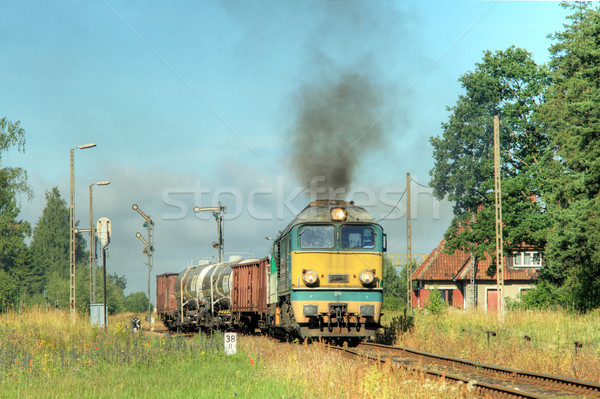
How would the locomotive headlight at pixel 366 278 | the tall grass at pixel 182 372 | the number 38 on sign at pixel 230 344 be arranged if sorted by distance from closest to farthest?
the tall grass at pixel 182 372
the number 38 on sign at pixel 230 344
the locomotive headlight at pixel 366 278

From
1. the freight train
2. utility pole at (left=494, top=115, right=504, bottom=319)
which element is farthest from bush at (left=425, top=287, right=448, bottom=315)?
the freight train

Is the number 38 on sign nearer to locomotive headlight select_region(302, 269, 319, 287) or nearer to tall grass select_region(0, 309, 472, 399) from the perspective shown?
tall grass select_region(0, 309, 472, 399)

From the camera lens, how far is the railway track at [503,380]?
1166 centimetres

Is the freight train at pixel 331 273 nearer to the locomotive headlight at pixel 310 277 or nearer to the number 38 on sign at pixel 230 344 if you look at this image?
the locomotive headlight at pixel 310 277

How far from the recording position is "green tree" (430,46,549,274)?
141 ft

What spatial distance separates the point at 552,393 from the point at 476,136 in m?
35.8

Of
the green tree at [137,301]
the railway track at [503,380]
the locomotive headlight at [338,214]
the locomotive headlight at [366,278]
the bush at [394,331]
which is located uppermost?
the locomotive headlight at [338,214]

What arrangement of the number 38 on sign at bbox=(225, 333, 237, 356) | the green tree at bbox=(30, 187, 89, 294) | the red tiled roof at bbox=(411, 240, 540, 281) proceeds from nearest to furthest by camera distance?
1. the number 38 on sign at bbox=(225, 333, 237, 356)
2. the red tiled roof at bbox=(411, 240, 540, 281)
3. the green tree at bbox=(30, 187, 89, 294)

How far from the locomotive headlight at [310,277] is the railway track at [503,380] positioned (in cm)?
231

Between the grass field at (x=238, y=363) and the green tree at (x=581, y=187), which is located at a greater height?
the green tree at (x=581, y=187)

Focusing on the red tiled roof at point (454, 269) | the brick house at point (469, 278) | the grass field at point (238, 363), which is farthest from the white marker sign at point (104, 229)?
the red tiled roof at point (454, 269)

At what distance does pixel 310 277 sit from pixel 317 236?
1265 mm

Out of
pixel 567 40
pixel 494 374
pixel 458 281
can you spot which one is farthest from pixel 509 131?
pixel 494 374

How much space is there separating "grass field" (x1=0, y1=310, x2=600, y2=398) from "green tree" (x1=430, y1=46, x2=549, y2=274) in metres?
19.7
